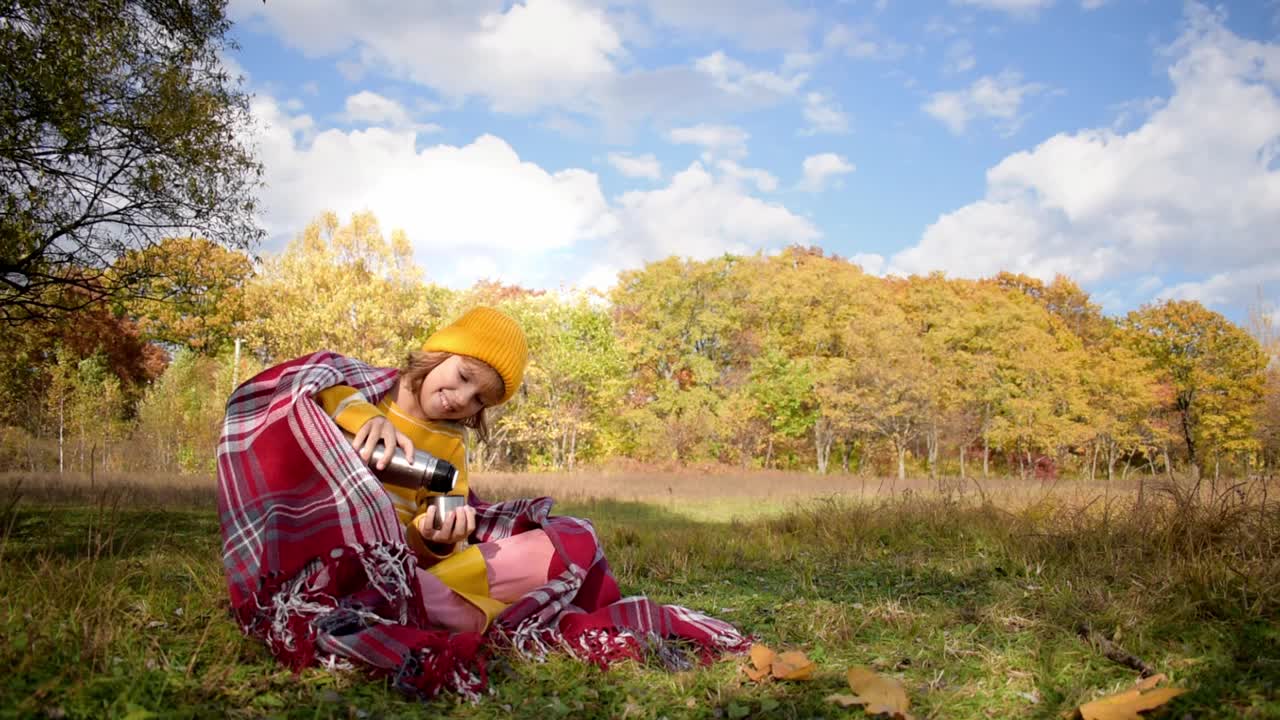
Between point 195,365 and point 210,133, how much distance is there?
24.7 metres

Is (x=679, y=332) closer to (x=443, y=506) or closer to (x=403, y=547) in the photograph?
(x=443, y=506)

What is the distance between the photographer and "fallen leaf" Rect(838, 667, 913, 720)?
7.67 feet

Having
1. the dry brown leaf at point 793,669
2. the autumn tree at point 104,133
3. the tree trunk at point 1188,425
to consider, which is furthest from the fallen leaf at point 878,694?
the tree trunk at point 1188,425

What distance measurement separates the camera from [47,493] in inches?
421

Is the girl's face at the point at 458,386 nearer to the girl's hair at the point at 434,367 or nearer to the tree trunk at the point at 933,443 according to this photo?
the girl's hair at the point at 434,367

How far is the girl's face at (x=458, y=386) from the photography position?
3.21 metres

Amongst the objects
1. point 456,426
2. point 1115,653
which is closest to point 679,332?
point 456,426

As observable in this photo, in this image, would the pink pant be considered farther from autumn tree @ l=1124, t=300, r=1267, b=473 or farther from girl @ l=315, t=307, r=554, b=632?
autumn tree @ l=1124, t=300, r=1267, b=473

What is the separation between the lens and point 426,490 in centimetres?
321

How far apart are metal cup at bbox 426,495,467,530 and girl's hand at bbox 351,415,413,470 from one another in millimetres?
260

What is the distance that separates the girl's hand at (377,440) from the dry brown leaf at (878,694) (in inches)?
68.0

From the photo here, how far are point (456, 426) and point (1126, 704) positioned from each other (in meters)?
2.62

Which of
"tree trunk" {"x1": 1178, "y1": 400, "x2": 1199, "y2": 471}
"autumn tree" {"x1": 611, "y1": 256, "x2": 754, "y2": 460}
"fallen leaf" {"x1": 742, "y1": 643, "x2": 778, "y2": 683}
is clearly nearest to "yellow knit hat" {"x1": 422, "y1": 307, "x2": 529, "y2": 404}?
"fallen leaf" {"x1": 742, "y1": 643, "x2": 778, "y2": 683}

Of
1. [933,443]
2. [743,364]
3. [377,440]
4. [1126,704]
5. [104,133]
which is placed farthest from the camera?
[743,364]
